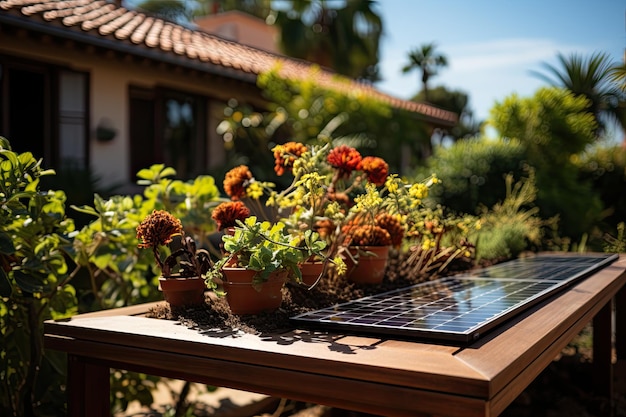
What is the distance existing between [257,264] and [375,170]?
85cm

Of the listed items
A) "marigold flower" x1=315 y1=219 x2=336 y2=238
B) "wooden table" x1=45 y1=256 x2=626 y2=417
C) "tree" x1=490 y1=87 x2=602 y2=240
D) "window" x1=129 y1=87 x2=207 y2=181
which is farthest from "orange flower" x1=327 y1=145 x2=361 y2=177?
"window" x1=129 y1=87 x2=207 y2=181

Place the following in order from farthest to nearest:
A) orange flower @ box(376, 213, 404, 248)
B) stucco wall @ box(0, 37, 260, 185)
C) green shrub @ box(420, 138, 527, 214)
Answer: stucco wall @ box(0, 37, 260, 185) < green shrub @ box(420, 138, 527, 214) < orange flower @ box(376, 213, 404, 248)

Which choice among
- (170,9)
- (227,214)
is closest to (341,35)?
(170,9)

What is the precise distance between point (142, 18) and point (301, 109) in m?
3.52

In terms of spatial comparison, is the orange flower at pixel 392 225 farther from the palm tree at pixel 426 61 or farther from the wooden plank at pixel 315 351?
the palm tree at pixel 426 61

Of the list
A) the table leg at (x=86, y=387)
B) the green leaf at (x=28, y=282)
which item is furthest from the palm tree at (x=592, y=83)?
the table leg at (x=86, y=387)

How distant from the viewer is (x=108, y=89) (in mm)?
8523

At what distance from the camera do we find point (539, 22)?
22.0 ft

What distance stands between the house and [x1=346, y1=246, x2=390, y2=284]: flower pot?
207 inches

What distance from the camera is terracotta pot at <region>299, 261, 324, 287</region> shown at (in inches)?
99.7

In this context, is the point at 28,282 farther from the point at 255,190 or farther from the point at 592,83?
the point at 592,83

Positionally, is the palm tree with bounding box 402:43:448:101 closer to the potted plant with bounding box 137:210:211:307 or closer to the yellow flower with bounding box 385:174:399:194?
the yellow flower with bounding box 385:174:399:194

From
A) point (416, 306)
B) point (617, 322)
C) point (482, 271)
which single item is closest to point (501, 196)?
point (617, 322)

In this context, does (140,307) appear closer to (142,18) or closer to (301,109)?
(301,109)
